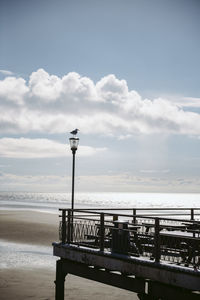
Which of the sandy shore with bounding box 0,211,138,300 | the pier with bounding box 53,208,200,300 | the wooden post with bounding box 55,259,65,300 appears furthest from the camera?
the sandy shore with bounding box 0,211,138,300

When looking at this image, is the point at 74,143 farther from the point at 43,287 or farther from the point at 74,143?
the point at 43,287

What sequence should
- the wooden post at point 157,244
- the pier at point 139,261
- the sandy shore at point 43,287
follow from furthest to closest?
the sandy shore at point 43,287, the wooden post at point 157,244, the pier at point 139,261

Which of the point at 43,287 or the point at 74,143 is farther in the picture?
the point at 74,143

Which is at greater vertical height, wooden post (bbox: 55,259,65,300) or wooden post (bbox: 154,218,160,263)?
wooden post (bbox: 154,218,160,263)

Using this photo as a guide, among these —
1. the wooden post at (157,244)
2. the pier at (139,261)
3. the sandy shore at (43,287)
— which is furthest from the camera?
the sandy shore at (43,287)

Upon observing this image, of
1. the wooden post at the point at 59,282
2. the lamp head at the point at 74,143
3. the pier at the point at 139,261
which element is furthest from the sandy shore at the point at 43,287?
the lamp head at the point at 74,143

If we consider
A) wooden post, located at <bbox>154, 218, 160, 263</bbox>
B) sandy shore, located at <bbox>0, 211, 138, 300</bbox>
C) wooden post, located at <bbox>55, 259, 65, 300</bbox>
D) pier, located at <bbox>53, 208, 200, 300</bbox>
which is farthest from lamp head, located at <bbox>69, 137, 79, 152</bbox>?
wooden post, located at <bbox>154, 218, 160, 263</bbox>

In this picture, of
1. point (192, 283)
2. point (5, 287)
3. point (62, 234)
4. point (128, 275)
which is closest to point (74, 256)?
point (62, 234)

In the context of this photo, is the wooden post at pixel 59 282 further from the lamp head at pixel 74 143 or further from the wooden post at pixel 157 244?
the lamp head at pixel 74 143

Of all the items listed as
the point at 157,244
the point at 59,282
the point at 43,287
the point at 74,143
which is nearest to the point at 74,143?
the point at 74,143

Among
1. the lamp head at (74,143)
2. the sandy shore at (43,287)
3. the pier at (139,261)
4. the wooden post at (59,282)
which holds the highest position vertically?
the lamp head at (74,143)

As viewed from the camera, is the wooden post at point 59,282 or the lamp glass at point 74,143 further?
the lamp glass at point 74,143

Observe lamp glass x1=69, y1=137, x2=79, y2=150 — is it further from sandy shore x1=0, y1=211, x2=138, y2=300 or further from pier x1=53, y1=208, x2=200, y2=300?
sandy shore x1=0, y1=211, x2=138, y2=300

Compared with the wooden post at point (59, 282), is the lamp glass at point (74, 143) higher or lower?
higher
